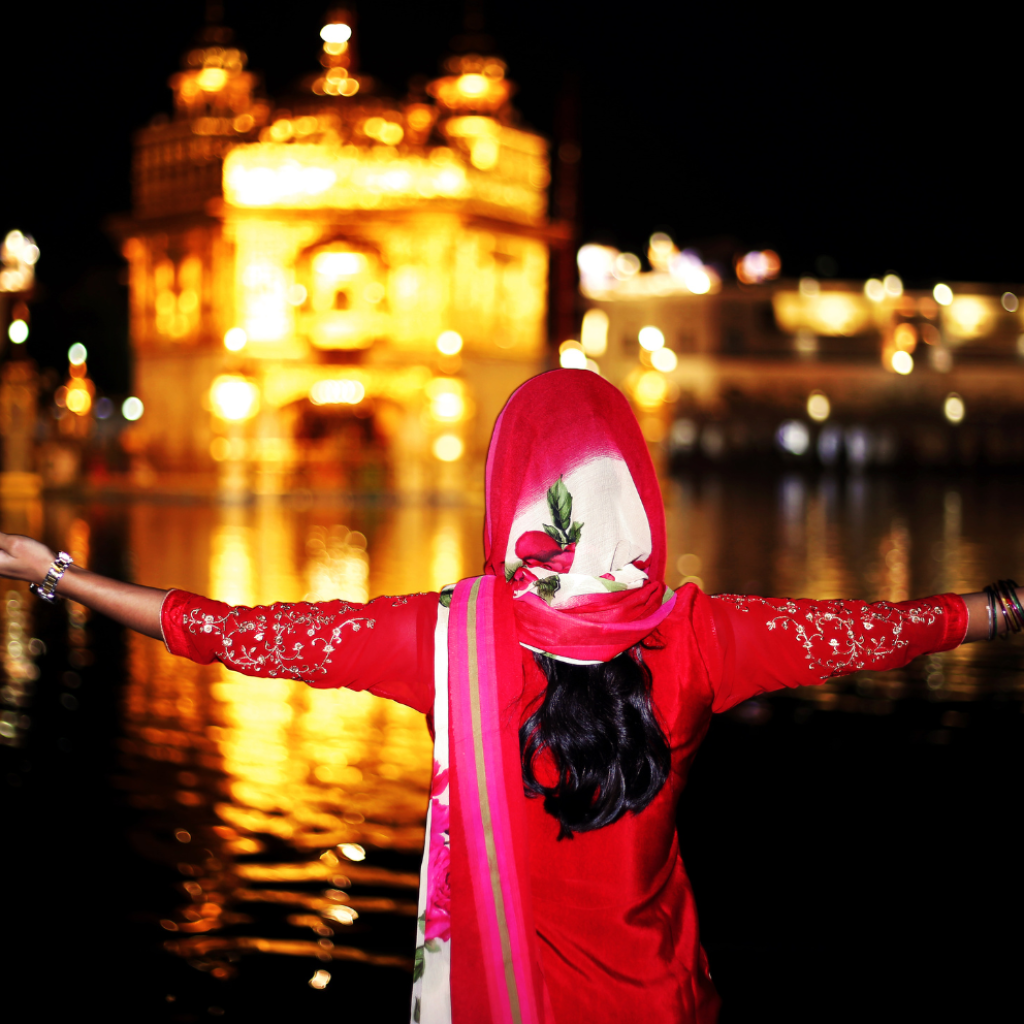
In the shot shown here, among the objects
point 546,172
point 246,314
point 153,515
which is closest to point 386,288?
point 246,314

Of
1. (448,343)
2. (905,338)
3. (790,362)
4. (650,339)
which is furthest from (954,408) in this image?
(448,343)

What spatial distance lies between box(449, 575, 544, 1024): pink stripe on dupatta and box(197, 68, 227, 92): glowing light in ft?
117

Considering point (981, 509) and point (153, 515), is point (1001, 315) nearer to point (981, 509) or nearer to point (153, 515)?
point (981, 509)


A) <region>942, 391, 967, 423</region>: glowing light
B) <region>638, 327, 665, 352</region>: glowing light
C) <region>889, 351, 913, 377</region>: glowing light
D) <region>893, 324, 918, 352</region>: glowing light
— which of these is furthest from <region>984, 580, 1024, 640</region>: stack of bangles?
<region>893, 324, 918, 352</region>: glowing light

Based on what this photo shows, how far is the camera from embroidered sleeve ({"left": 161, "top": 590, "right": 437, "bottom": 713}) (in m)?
1.73

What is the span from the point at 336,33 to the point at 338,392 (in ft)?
30.9

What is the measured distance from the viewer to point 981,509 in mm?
23297

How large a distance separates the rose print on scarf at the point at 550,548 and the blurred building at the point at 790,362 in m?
45.7

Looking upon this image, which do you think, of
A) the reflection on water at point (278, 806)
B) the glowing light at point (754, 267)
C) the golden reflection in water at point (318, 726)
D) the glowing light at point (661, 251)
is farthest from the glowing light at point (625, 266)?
the reflection on water at point (278, 806)

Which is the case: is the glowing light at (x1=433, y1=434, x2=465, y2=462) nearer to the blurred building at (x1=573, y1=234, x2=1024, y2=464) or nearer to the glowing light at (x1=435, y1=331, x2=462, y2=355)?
the glowing light at (x1=435, y1=331, x2=462, y2=355)

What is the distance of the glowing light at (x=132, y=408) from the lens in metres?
34.0

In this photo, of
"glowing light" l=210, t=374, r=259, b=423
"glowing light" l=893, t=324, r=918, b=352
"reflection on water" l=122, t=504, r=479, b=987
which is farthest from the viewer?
"glowing light" l=893, t=324, r=918, b=352

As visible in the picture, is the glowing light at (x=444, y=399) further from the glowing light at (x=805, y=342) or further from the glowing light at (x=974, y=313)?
the glowing light at (x=974, y=313)

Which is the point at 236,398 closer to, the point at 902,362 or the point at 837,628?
the point at 837,628
